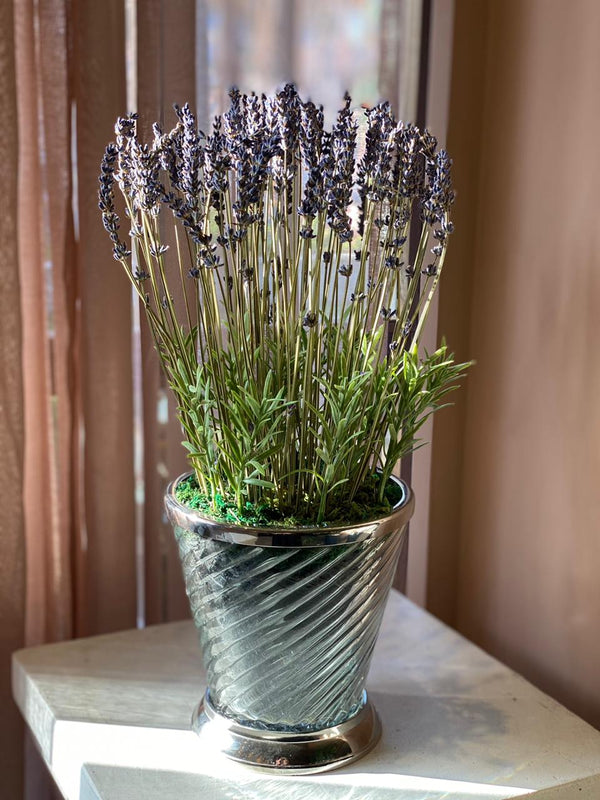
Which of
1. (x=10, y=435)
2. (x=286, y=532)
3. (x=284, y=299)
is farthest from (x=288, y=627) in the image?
(x=10, y=435)

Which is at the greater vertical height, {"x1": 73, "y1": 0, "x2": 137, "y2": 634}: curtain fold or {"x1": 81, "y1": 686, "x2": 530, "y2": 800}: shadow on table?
{"x1": 73, "y1": 0, "x2": 137, "y2": 634}: curtain fold

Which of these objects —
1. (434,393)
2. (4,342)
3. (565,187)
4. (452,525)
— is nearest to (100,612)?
(4,342)

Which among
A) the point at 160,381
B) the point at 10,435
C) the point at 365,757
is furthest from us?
the point at 160,381

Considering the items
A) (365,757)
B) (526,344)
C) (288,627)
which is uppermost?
(526,344)

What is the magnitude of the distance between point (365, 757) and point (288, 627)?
0.58 feet

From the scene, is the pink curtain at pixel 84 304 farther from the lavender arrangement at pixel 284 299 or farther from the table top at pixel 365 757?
the lavender arrangement at pixel 284 299

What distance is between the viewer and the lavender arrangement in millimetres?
745

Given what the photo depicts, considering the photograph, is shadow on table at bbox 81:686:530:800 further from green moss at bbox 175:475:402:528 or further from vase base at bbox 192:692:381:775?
green moss at bbox 175:475:402:528

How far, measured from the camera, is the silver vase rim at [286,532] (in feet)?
2.52

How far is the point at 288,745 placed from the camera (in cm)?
85

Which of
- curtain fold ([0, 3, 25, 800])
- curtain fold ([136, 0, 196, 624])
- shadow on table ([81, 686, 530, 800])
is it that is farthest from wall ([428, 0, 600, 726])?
curtain fold ([0, 3, 25, 800])

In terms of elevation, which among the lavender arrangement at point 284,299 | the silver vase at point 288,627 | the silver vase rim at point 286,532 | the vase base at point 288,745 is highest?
the lavender arrangement at point 284,299

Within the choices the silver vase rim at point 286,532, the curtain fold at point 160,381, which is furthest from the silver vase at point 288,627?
the curtain fold at point 160,381

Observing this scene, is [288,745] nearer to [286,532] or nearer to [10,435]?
[286,532]
